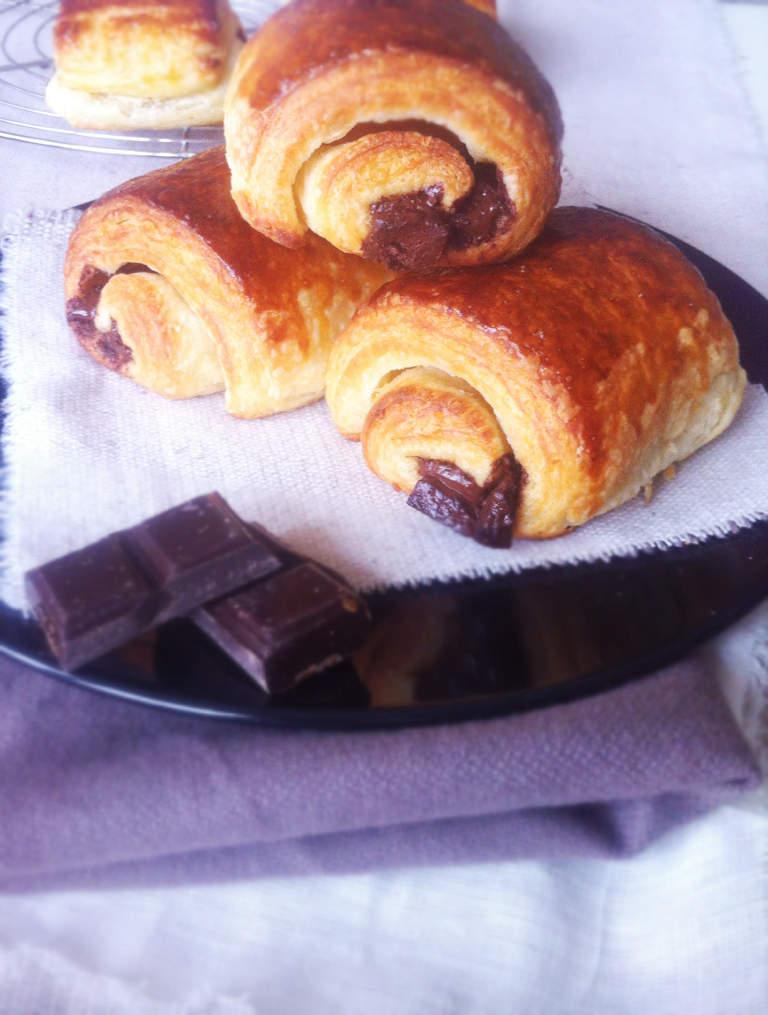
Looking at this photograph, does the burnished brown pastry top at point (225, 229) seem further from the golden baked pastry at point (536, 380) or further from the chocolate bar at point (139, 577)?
the chocolate bar at point (139, 577)

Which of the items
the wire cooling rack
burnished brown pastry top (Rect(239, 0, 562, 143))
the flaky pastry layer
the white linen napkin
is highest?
burnished brown pastry top (Rect(239, 0, 562, 143))

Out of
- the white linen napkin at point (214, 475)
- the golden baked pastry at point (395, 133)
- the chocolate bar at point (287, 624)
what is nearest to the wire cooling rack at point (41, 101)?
the white linen napkin at point (214, 475)

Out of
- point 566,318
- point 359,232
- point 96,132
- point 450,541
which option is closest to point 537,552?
point 450,541

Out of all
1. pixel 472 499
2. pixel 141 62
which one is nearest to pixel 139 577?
pixel 472 499

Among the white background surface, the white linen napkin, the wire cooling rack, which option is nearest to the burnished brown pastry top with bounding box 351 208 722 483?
the white linen napkin

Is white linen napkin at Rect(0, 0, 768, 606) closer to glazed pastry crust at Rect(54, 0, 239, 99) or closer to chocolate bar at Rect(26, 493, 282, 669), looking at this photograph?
chocolate bar at Rect(26, 493, 282, 669)

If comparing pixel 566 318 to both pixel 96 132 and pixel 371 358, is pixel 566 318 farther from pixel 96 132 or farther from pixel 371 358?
pixel 96 132

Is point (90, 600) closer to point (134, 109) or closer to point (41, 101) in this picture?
point (134, 109)
